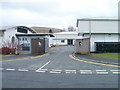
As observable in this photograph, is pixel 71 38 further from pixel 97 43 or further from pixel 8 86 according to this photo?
pixel 8 86

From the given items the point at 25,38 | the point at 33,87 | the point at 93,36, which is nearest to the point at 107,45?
the point at 93,36

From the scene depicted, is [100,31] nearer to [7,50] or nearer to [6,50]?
[7,50]

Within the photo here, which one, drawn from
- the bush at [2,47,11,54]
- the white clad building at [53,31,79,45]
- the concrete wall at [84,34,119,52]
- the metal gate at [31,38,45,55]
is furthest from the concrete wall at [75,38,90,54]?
the white clad building at [53,31,79,45]

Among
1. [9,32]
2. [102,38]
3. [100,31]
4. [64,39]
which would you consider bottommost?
[102,38]

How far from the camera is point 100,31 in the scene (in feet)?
70.7

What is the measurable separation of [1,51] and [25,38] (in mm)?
13934

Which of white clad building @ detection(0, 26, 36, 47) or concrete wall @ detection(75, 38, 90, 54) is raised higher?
white clad building @ detection(0, 26, 36, 47)

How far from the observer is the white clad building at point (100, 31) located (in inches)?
825

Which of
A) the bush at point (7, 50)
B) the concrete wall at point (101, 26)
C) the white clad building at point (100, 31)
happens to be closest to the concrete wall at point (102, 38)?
the white clad building at point (100, 31)

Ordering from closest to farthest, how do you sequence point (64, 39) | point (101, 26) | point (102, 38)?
1. point (102, 38)
2. point (101, 26)
3. point (64, 39)

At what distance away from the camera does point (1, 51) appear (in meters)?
18.5

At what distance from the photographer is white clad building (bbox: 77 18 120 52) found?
68.8 ft

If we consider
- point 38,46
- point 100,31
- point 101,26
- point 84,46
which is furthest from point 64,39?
point 84,46

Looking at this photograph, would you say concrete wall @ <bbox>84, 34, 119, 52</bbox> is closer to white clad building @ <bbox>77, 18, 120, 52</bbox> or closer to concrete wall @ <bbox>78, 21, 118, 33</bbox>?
white clad building @ <bbox>77, 18, 120, 52</bbox>
